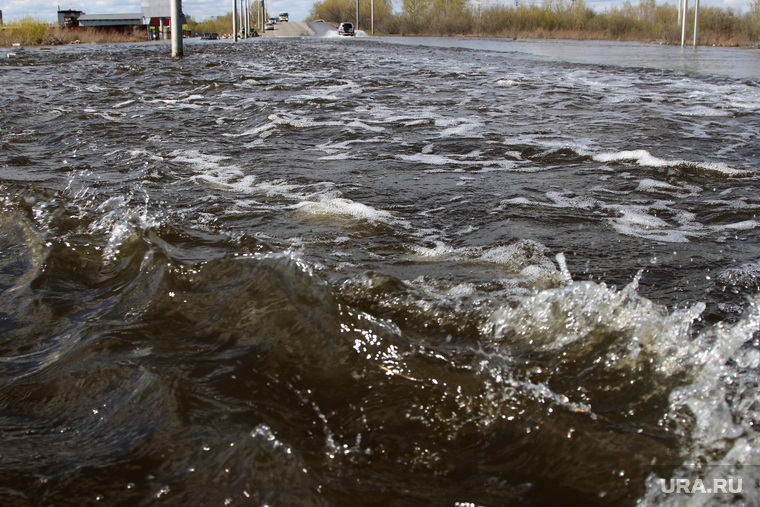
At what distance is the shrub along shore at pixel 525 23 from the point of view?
30094 mm

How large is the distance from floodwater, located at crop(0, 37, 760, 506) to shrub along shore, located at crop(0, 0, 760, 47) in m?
27.4

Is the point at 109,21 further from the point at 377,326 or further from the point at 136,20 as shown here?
the point at 377,326

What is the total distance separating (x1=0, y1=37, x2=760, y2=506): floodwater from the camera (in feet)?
3.95

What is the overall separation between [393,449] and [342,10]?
3661 inches

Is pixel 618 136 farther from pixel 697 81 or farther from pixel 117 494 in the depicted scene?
pixel 697 81

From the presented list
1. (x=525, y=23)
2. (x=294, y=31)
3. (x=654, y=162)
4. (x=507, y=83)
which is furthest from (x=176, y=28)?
(x=525, y=23)

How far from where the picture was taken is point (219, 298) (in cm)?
196

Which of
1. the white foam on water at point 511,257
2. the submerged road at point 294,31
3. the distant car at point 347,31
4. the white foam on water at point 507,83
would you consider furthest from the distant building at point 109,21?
the white foam on water at point 511,257

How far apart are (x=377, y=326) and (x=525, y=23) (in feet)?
193

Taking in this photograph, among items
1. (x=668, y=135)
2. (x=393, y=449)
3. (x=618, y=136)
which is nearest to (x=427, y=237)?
(x=393, y=449)

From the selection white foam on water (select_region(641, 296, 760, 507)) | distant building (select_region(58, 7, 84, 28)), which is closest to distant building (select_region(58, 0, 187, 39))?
distant building (select_region(58, 7, 84, 28))

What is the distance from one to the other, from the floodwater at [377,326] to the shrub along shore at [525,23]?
27386 millimetres

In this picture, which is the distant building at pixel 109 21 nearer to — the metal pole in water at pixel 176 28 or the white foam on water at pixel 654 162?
the metal pole in water at pixel 176 28

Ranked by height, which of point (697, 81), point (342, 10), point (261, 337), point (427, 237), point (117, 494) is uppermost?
point (342, 10)
